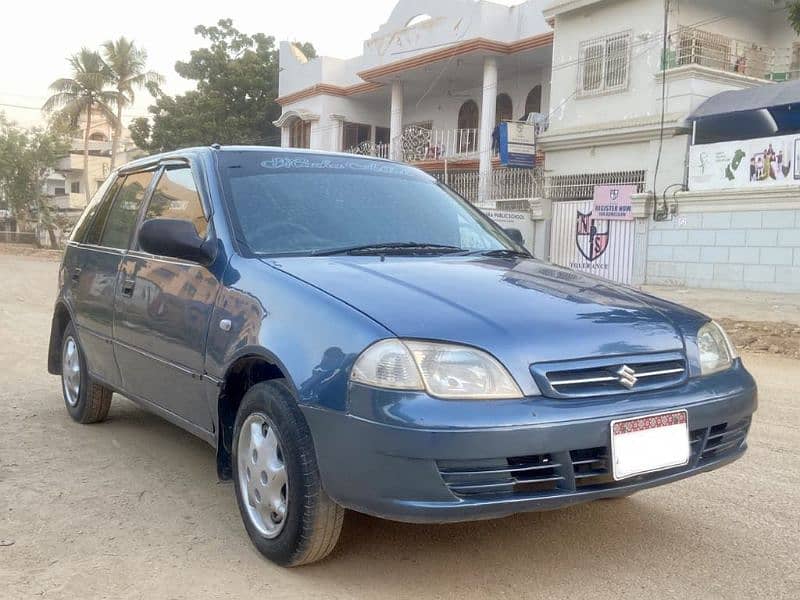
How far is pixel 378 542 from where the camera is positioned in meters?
3.21

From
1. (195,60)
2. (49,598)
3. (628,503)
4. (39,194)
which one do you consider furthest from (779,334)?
(39,194)

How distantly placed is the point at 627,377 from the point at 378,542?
127 centimetres

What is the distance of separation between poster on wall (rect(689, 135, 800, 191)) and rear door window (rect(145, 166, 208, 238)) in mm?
12957

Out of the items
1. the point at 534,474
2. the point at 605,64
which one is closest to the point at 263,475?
the point at 534,474

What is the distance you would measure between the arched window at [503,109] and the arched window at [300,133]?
26.0ft

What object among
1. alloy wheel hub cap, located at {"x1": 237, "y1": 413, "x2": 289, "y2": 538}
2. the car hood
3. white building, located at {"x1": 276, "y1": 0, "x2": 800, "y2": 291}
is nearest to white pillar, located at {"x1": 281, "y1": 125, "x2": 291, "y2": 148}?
white building, located at {"x1": 276, "y1": 0, "x2": 800, "y2": 291}

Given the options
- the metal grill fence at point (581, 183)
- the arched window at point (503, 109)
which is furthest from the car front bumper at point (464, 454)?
the arched window at point (503, 109)

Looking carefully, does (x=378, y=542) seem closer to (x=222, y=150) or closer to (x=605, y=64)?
(x=222, y=150)

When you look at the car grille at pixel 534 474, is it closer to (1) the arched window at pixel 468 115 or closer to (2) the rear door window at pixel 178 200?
(2) the rear door window at pixel 178 200

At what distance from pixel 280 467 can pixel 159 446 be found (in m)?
2.01

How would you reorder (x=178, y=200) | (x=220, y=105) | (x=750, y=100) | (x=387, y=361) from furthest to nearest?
(x=220, y=105) < (x=750, y=100) < (x=178, y=200) < (x=387, y=361)

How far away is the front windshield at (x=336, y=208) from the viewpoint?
11.5ft

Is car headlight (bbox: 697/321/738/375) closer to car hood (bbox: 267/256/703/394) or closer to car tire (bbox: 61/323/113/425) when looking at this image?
car hood (bbox: 267/256/703/394)

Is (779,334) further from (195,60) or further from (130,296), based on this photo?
(195,60)
